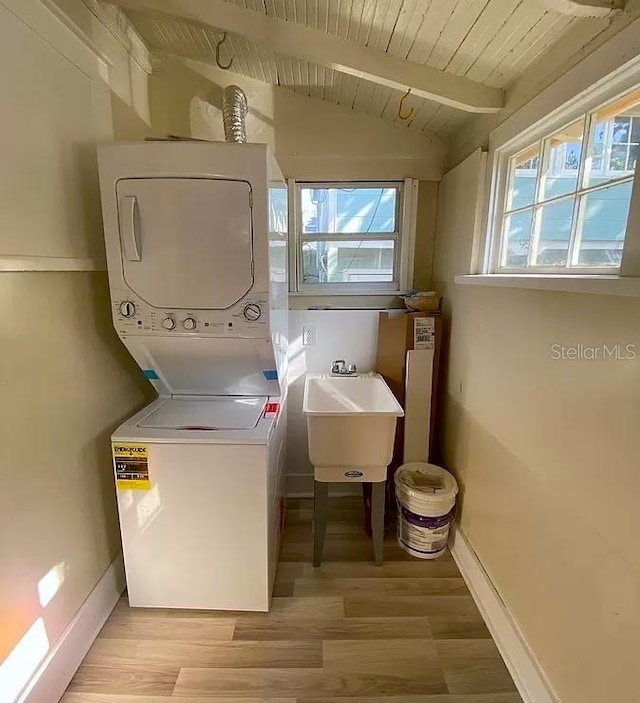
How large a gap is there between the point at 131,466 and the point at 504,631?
1.56m

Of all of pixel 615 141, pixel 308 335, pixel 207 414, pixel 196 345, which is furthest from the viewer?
pixel 308 335

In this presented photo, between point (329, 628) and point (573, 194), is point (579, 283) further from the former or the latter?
point (329, 628)

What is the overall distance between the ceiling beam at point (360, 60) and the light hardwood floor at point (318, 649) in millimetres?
2136

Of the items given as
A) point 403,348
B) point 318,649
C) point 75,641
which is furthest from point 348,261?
point 75,641

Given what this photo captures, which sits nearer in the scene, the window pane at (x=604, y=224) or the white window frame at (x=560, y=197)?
the white window frame at (x=560, y=197)

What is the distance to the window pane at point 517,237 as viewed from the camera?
5.18 ft

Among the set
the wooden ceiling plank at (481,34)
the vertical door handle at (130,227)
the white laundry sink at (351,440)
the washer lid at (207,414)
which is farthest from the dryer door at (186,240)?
the wooden ceiling plank at (481,34)

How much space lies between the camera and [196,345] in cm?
157

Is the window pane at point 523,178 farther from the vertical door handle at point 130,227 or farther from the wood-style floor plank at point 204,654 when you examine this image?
the wood-style floor plank at point 204,654

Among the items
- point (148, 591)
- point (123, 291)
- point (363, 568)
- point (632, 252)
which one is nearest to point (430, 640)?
point (363, 568)

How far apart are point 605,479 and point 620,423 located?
161mm

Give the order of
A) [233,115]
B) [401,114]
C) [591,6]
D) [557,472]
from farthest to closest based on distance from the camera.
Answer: [401,114] < [233,115] < [557,472] < [591,6]

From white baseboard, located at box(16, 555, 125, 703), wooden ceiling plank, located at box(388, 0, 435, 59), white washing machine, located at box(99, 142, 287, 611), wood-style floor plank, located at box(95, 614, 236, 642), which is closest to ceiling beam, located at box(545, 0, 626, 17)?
wooden ceiling plank, located at box(388, 0, 435, 59)

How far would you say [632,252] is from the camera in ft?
3.17
